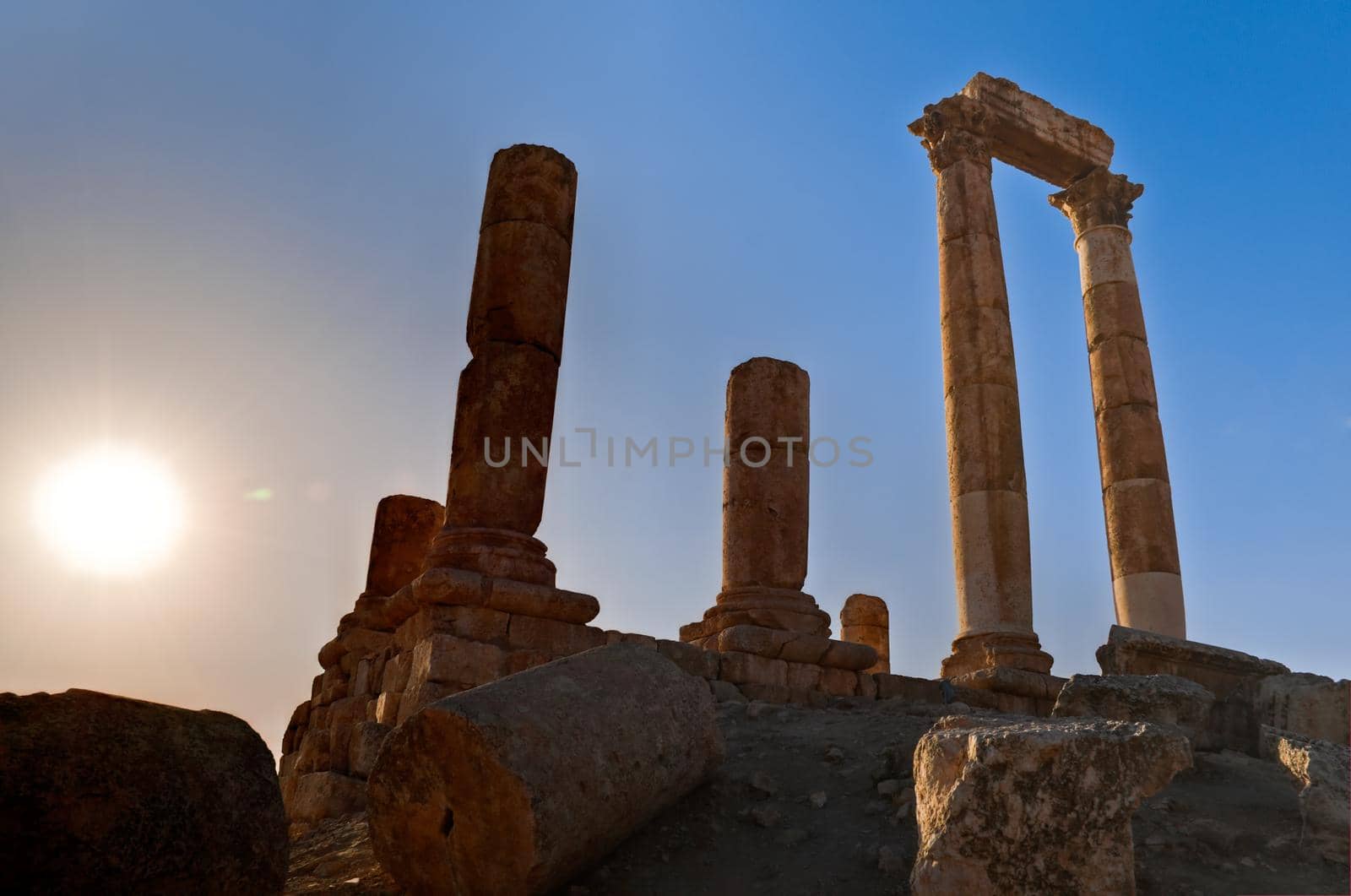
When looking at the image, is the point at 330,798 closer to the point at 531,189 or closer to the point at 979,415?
the point at 531,189

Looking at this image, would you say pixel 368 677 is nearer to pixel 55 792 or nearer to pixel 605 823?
pixel 605 823

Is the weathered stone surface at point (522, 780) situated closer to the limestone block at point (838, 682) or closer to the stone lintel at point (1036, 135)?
Result: the limestone block at point (838, 682)

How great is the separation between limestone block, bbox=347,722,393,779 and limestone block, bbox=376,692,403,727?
50mm

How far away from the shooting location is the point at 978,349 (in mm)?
14078

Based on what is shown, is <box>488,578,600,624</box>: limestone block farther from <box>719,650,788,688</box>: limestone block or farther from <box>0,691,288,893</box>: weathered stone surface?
<box>0,691,288,893</box>: weathered stone surface

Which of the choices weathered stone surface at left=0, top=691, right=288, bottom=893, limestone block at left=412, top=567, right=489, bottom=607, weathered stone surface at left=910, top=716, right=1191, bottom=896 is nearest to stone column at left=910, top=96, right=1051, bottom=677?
limestone block at left=412, top=567, right=489, bottom=607

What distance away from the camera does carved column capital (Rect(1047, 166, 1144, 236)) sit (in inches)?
668

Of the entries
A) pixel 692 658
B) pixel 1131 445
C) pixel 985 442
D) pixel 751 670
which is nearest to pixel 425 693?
pixel 692 658

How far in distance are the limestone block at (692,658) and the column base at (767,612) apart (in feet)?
3.45

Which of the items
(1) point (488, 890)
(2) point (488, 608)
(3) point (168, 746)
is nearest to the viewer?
(3) point (168, 746)

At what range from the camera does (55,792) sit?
3.23 m

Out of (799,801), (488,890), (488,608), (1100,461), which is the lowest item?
(488,890)

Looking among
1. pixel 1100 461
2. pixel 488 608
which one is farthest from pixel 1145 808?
pixel 1100 461

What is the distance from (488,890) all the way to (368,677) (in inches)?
210
